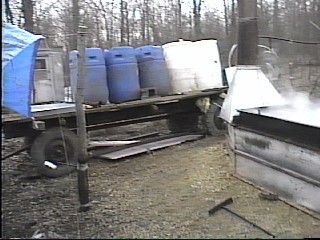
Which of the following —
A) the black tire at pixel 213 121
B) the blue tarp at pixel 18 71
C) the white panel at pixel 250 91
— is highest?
the blue tarp at pixel 18 71

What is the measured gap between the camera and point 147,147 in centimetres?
779

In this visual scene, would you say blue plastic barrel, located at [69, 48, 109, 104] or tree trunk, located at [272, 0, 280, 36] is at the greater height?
tree trunk, located at [272, 0, 280, 36]

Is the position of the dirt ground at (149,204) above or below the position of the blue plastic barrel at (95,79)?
below

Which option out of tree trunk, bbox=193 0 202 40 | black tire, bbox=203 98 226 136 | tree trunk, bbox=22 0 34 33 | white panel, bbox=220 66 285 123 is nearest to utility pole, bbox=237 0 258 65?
white panel, bbox=220 66 285 123

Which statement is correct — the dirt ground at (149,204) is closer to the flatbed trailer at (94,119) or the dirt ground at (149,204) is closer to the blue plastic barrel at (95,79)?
the flatbed trailer at (94,119)

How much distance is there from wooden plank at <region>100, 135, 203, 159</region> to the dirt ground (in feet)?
0.40

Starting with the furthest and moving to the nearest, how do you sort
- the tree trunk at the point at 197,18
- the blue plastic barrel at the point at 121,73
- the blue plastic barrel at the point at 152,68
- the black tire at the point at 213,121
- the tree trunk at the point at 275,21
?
1. the tree trunk at the point at 275,21
2. the tree trunk at the point at 197,18
3. the black tire at the point at 213,121
4. the blue plastic barrel at the point at 152,68
5. the blue plastic barrel at the point at 121,73

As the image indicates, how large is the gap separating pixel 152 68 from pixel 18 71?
3400 mm

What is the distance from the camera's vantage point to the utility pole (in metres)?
6.38

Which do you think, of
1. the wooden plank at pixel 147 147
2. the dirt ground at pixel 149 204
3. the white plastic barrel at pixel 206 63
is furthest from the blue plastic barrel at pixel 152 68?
the dirt ground at pixel 149 204

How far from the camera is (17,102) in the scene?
16.0 feet

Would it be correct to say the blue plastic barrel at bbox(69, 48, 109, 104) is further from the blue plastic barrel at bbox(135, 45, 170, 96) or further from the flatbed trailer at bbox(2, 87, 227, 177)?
the blue plastic barrel at bbox(135, 45, 170, 96)

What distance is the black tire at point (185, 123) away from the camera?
30.4 ft

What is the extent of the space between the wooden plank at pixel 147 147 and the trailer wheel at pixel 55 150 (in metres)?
0.75
